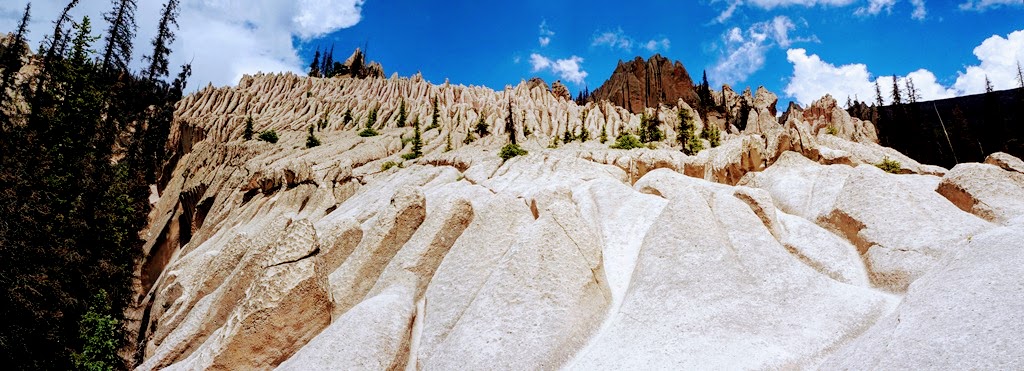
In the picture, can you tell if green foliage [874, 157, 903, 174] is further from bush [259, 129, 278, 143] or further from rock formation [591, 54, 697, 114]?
rock formation [591, 54, 697, 114]

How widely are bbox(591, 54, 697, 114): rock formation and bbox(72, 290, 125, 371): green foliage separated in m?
119

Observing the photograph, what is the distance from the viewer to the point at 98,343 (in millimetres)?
30391

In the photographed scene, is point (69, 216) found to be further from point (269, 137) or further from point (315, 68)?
point (315, 68)

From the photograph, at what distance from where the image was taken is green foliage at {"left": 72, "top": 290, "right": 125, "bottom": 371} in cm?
2928

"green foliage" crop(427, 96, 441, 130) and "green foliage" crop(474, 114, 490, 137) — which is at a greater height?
"green foliage" crop(427, 96, 441, 130)

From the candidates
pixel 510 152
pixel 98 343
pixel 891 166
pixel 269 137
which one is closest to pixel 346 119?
pixel 269 137

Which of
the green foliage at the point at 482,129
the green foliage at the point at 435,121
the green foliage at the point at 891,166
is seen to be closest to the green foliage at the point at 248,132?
the green foliage at the point at 435,121

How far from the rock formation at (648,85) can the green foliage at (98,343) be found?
11890 cm

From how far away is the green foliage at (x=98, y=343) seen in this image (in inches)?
1153

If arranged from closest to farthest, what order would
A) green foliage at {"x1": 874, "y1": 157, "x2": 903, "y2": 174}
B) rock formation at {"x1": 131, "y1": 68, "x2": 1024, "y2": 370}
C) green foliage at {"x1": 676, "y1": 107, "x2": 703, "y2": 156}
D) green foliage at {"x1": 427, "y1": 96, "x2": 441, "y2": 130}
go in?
rock formation at {"x1": 131, "y1": 68, "x2": 1024, "y2": 370}, green foliage at {"x1": 874, "y1": 157, "x2": 903, "y2": 174}, green foliage at {"x1": 676, "y1": 107, "x2": 703, "y2": 156}, green foliage at {"x1": 427, "y1": 96, "x2": 441, "y2": 130}

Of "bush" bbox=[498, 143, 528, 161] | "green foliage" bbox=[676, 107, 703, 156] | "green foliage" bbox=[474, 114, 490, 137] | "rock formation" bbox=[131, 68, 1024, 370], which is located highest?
"green foliage" bbox=[474, 114, 490, 137]

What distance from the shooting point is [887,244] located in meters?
15.0

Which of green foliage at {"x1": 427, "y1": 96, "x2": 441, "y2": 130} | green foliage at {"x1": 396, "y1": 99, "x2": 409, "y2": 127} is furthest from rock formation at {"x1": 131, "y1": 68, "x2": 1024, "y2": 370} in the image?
green foliage at {"x1": 396, "y1": 99, "x2": 409, "y2": 127}

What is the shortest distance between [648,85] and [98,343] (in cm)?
12942
